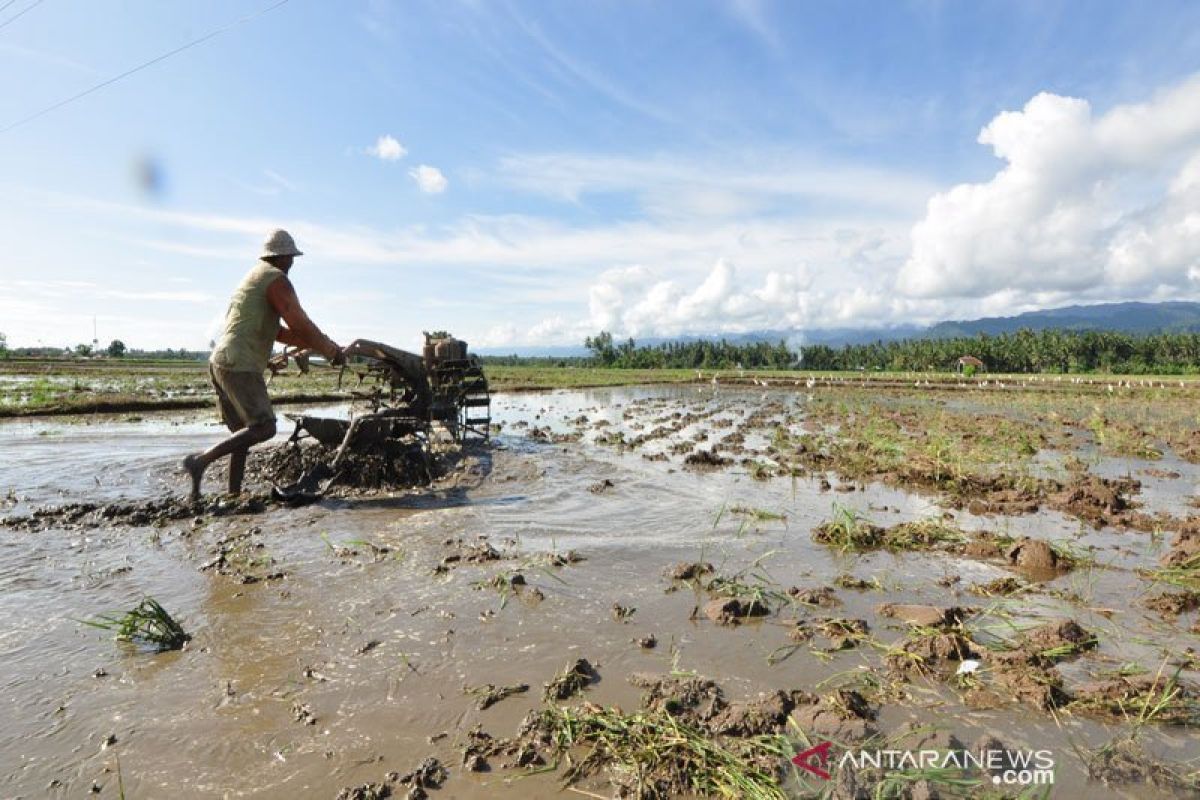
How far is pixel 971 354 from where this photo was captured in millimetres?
70312

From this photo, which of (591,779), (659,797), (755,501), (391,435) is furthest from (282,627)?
(755,501)

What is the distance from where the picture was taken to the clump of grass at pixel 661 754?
2309 mm

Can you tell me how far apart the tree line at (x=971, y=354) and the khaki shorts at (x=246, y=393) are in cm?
7774

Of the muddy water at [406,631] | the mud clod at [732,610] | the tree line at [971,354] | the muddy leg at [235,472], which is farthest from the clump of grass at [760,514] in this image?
the tree line at [971,354]

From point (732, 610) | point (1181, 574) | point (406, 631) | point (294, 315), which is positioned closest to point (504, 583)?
point (406, 631)

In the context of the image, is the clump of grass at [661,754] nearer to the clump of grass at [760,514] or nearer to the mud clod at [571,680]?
the mud clod at [571,680]

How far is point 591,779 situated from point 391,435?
6235 mm

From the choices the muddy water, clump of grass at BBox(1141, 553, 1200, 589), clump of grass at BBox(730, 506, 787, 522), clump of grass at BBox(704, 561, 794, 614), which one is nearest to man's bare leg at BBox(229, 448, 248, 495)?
the muddy water

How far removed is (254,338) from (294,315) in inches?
18.5

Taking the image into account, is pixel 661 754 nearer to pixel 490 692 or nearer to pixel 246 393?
pixel 490 692

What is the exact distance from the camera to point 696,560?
5.15 meters

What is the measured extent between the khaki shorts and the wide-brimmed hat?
1223mm

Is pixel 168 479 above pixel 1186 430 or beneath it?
above

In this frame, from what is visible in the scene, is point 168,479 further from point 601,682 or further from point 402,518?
point 601,682
